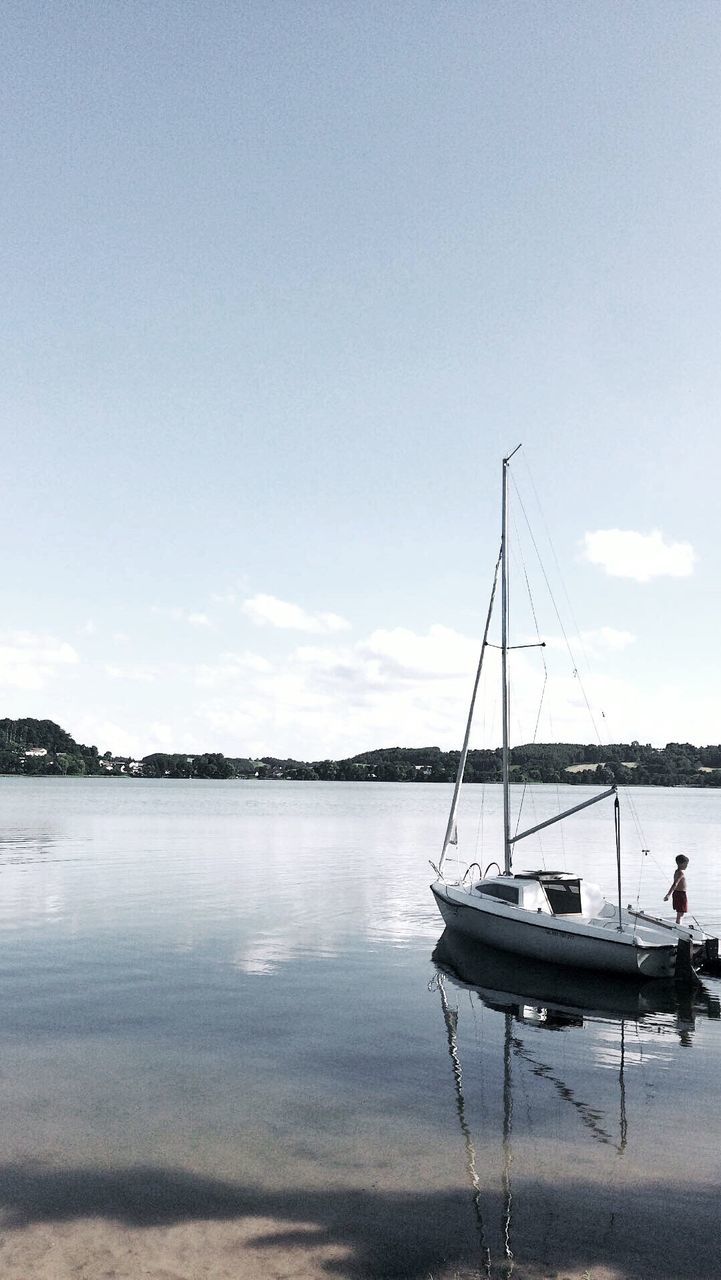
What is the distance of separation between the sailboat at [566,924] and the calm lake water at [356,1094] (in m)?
0.92

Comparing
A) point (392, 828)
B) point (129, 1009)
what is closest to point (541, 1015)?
point (129, 1009)

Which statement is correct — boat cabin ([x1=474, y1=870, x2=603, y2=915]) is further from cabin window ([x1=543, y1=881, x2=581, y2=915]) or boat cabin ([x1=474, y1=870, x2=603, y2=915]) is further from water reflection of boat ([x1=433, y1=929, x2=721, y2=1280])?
water reflection of boat ([x1=433, y1=929, x2=721, y2=1280])

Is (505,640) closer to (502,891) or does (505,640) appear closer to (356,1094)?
(502,891)

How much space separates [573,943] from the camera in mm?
27672

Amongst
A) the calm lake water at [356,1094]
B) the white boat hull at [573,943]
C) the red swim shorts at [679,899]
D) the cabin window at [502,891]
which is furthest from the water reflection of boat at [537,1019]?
the red swim shorts at [679,899]

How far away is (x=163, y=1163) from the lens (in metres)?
13.9

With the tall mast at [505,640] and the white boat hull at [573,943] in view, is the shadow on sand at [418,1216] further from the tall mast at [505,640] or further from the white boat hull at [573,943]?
the tall mast at [505,640]

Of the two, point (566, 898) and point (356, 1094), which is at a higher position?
point (566, 898)

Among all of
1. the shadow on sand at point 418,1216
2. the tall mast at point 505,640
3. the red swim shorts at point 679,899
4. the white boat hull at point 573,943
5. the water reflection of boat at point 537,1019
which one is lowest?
the water reflection of boat at point 537,1019

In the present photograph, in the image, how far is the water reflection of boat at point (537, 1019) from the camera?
545 inches

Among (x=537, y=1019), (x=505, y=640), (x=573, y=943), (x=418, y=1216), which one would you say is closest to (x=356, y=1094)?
(x=418, y=1216)

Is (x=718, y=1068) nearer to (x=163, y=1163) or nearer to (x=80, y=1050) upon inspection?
(x=163, y=1163)

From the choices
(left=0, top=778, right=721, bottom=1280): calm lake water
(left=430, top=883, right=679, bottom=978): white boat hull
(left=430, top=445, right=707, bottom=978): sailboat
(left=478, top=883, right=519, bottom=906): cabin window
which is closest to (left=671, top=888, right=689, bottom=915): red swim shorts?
(left=430, top=445, right=707, bottom=978): sailboat

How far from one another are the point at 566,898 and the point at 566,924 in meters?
3.10
